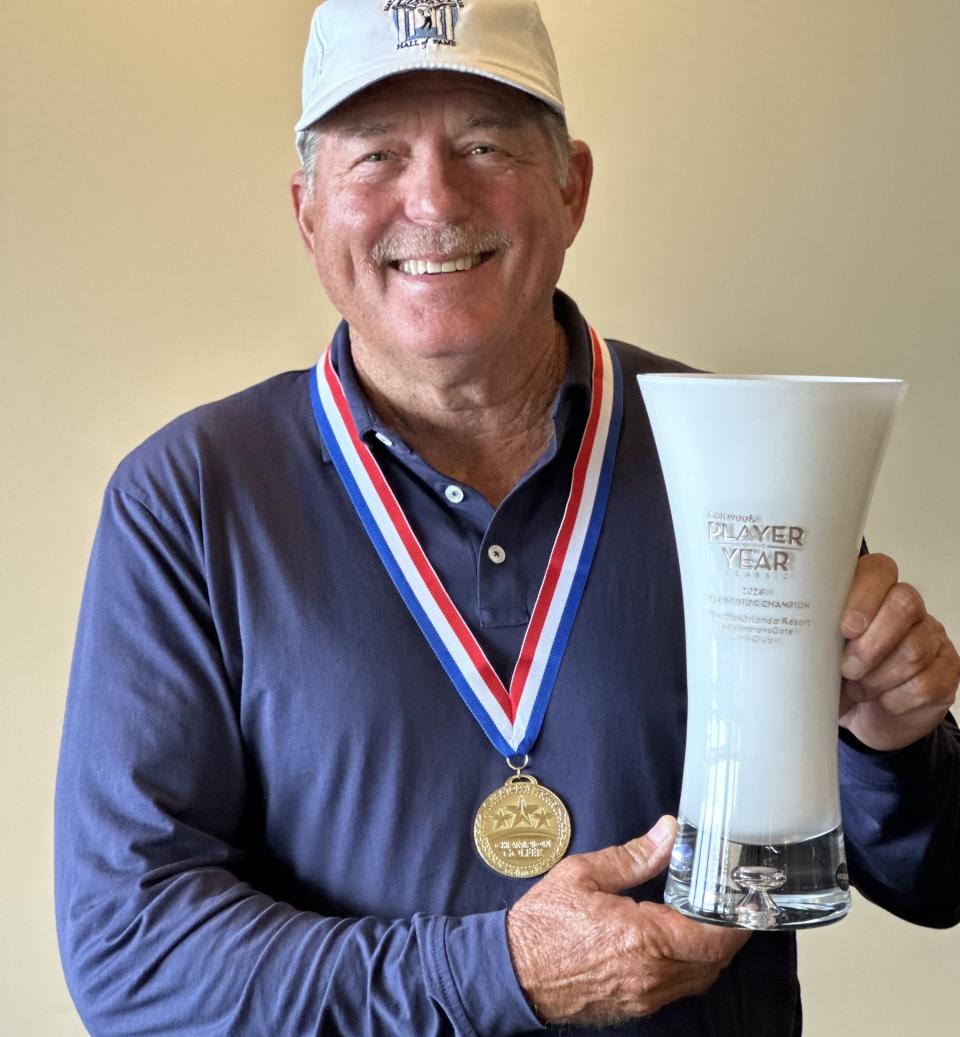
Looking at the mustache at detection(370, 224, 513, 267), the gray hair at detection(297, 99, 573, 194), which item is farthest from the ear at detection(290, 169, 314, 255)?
the mustache at detection(370, 224, 513, 267)

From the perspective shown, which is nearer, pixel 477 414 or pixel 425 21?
pixel 425 21

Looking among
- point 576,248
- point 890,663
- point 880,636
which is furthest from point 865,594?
point 576,248

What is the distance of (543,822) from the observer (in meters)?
1.36

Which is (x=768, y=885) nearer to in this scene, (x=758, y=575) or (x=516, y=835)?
(x=758, y=575)

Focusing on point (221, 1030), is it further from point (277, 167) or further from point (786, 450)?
point (277, 167)

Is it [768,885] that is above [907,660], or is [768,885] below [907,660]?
below

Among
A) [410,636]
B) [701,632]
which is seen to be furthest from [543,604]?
[701,632]

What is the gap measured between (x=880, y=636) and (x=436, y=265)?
23.9 inches

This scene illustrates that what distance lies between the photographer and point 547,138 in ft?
4.99

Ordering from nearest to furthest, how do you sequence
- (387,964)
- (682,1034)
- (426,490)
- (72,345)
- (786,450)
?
1. (786,450)
2. (387,964)
3. (682,1034)
4. (426,490)
5. (72,345)

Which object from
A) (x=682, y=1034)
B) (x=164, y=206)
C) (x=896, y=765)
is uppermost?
(x=164, y=206)

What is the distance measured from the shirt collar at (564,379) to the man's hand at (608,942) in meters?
0.49

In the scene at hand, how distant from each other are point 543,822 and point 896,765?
342 millimetres

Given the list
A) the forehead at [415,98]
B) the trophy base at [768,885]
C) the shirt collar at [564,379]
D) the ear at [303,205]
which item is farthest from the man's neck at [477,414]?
the trophy base at [768,885]
